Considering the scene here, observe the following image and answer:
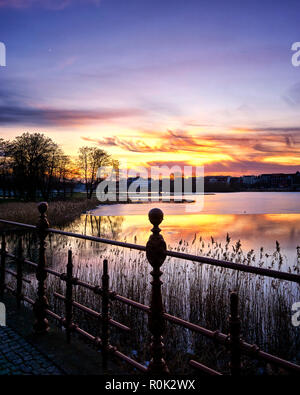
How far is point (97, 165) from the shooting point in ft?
204

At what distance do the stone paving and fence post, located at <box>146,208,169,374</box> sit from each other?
1.05m

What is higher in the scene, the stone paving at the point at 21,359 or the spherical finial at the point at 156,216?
the spherical finial at the point at 156,216

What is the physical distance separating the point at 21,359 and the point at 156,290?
1.74 m

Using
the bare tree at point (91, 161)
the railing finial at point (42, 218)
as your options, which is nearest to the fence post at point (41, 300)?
the railing finial at point (42, 218)

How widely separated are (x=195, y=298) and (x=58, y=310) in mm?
3164

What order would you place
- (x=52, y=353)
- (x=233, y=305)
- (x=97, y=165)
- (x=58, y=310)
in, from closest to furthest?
(x=233, y=305), (x=52, y=353), (x=58, y=310), (x=97, y=165)

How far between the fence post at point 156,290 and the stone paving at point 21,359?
1049 millimetres

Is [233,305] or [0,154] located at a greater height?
[0,154]

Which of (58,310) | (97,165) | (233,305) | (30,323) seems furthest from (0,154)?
(233,305)

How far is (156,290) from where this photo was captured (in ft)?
8.61

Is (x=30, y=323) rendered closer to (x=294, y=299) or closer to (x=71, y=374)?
(x=71, y=374)

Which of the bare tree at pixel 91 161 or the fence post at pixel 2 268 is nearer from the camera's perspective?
the fence post at pixel 2 268

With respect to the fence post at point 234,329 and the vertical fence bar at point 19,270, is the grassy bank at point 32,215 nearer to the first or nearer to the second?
the vertical fence bar at point 19,270

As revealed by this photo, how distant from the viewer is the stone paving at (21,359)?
3.07 m
